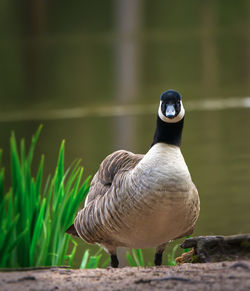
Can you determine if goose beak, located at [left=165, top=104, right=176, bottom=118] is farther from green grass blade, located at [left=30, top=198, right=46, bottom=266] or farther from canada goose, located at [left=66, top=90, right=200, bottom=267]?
green grass blade, located at [left=30, top=198, right=46, bottom=266]

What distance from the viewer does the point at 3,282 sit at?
3.93 meters

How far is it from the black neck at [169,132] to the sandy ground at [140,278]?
2.57 ft

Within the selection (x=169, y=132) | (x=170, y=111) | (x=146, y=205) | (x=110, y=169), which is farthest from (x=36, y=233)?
(x=170, y=111)

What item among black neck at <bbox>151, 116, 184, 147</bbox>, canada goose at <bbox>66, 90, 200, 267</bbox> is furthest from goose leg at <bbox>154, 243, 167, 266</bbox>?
black neck at <bbox>151, 116, 184, 147</bbox>

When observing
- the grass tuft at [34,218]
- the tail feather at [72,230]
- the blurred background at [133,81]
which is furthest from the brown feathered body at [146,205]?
the blurred background at [133,81]

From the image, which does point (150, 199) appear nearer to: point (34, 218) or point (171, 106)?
point (171, 106)

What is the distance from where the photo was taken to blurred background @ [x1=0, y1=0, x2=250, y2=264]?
35.2ft

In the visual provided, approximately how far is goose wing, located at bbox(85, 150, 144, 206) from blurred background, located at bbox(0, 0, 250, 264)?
221 centimetres

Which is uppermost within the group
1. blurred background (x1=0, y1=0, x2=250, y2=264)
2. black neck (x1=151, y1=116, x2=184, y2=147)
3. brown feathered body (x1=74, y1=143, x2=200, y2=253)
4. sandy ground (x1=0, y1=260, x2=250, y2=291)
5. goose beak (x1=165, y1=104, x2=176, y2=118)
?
blurred background (x1=0, y1=0, x2=250, y2=264)

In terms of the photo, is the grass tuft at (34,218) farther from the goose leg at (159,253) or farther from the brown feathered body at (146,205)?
the goose leg at (159,253)

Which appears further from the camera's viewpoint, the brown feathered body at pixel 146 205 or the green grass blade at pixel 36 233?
the green grass blade at pixel 36 233

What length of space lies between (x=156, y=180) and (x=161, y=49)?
28525mm

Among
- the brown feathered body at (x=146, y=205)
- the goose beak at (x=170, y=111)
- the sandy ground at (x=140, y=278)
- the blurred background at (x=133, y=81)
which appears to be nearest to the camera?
the sandy ground at (x=140, y=278)

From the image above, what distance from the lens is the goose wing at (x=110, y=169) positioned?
16.2 ft
